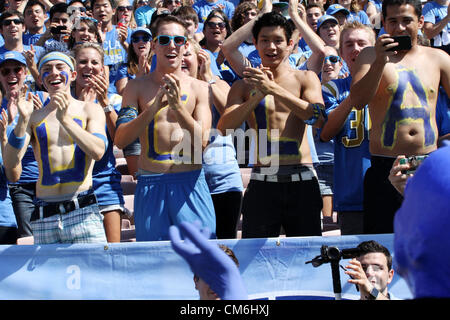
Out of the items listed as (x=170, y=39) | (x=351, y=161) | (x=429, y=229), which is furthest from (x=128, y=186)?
(x=429, y=229)

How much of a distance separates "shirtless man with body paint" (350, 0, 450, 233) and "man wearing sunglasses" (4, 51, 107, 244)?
6.13 feet

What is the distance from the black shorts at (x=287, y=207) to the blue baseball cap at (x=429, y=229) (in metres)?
3.60

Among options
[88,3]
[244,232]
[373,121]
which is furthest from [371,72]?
[88,3]

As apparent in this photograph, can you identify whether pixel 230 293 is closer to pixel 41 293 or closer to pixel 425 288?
pixel 425 288

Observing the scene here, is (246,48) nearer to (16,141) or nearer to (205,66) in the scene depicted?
(205,66)

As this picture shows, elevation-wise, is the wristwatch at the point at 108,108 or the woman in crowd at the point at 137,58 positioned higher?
the woman in crowd at the point at 137,58

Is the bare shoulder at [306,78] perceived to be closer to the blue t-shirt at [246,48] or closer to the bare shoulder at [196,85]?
the bare shoulder at [196,85]

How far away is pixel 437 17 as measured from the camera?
31.1 feet

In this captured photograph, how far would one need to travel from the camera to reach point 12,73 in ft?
20.4

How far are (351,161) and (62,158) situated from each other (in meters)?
2.20

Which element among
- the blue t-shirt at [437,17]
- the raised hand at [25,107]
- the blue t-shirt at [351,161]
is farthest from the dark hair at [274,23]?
the blue t-shirt at [437,17]

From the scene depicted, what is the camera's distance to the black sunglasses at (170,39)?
514 cm

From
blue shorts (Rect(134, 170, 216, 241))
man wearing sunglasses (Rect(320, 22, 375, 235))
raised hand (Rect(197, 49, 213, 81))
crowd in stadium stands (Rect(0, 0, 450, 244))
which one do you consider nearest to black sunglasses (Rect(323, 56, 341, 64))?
crowd in stadium stands (Rect(0, 0, 450, 244))

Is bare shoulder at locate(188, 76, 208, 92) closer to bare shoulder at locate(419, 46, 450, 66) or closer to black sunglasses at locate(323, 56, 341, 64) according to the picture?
bare shoulder at locate(419, 46, 450, 66)
